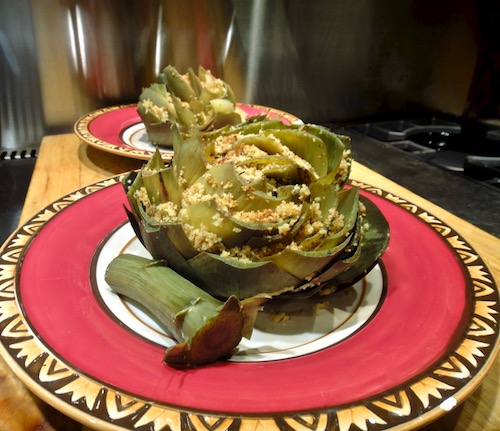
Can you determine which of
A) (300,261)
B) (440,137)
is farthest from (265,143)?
(440,137)

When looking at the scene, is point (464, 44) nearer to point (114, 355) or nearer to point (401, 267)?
point (401, 267)

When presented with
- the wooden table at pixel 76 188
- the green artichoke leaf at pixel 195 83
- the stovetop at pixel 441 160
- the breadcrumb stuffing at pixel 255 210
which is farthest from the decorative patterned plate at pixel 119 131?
the breadcrumb stuffing at pixel 255 210

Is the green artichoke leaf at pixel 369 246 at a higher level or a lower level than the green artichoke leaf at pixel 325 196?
lower

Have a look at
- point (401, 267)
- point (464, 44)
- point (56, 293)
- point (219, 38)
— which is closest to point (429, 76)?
point (464, 44)

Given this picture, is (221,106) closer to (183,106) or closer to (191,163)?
(183,106)

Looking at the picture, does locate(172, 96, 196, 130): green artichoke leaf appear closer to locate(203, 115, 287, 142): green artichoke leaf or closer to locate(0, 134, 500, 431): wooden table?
locate(0, 134, 500, 431): wooden table

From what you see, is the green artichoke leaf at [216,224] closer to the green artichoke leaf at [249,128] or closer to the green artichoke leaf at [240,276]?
the green artichoke leaf at [240,276]

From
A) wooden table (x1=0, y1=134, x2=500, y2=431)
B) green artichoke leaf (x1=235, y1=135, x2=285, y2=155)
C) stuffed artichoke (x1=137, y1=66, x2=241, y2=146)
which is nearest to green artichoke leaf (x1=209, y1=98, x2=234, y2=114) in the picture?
stuffed artichoke (x1=137, y1=66, x2=241, y2=146)
